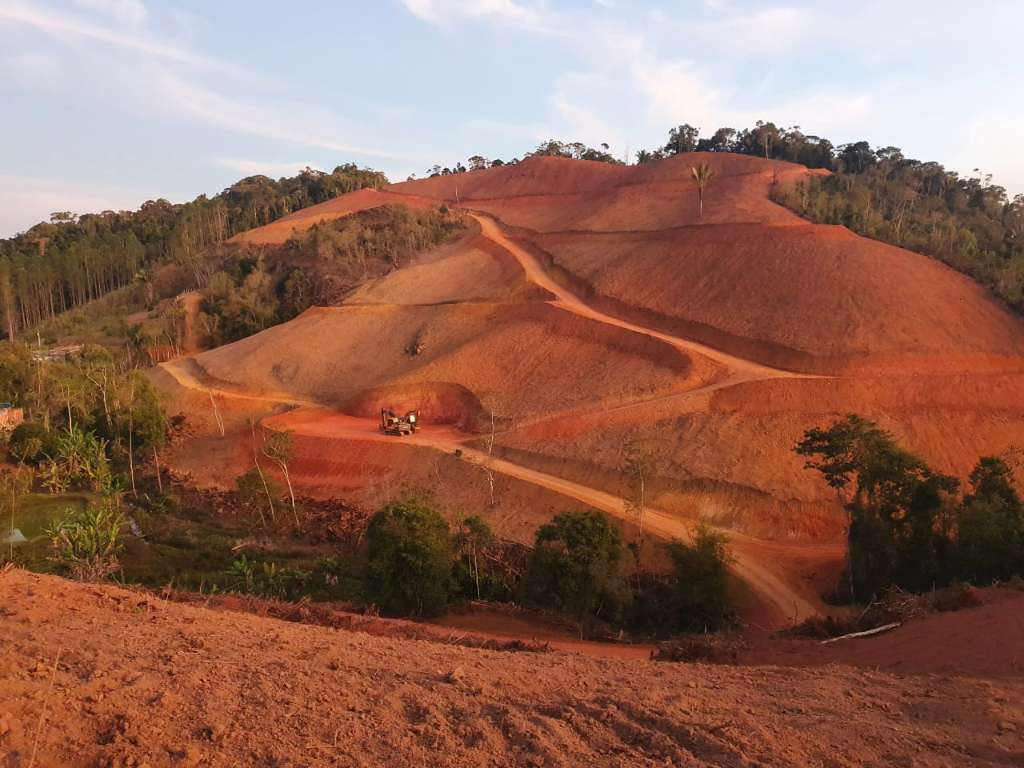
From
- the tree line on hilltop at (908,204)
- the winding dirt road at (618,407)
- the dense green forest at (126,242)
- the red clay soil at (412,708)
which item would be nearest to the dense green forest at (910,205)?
the tree line on hilltop at (908,204)

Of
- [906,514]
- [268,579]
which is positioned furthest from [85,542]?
[906,514]

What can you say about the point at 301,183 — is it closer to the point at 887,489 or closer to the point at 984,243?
the point at 984,243

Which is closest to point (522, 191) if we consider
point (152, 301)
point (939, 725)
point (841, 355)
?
point (152, 301)

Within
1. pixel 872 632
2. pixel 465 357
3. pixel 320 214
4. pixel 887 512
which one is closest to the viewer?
pixel 872 632

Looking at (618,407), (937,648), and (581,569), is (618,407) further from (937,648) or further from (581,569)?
(937,648)

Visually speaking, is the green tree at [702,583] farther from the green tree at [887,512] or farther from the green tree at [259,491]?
the green tree at [259,491]

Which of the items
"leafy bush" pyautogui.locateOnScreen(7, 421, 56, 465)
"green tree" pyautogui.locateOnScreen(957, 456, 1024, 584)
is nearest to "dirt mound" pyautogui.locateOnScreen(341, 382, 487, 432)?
"leafy bush" pyautogui.locateOnScreen(7, 421, 56, 465)

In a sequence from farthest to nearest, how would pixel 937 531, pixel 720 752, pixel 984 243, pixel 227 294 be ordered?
pixel 227 294, pixel 984 243, pixel 937 531, pixel 720 752
